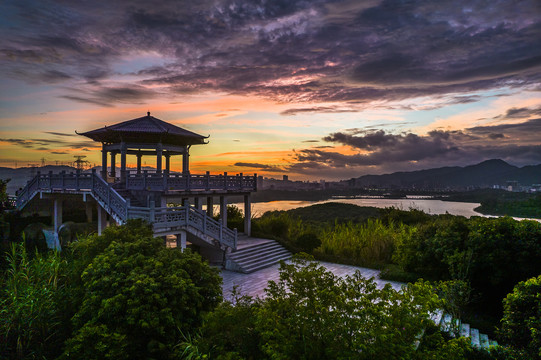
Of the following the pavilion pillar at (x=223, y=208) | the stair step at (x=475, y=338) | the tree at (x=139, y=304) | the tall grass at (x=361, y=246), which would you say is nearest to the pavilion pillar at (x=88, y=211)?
the pavilion pillar at (x=223, y=208)

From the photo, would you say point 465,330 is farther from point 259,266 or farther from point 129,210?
point 129,210

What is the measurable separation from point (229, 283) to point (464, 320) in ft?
25.5

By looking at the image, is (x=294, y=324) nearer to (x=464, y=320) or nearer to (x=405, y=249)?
(x=464, y=320)

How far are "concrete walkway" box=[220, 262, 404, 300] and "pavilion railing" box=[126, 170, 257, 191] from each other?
4546 millimetres

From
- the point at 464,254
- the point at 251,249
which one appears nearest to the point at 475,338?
the point at 464,254

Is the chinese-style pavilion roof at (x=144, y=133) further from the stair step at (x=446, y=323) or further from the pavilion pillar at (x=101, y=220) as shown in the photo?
the stair step at (x=446, y=323)

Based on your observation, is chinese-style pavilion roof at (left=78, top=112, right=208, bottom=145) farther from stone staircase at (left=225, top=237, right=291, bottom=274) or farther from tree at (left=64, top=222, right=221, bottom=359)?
tree at (left=64, top=222, right=221, bottom=359)

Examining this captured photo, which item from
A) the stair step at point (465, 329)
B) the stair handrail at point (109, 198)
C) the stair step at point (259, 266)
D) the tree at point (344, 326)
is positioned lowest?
the stair step at point (465, 329)

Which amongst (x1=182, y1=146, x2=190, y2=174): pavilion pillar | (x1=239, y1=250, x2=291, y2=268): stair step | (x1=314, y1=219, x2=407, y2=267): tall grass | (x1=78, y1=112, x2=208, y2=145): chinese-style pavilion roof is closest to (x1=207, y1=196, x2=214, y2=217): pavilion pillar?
(x1=182, y1=146, x2=190, y2=174): pavilion pillar

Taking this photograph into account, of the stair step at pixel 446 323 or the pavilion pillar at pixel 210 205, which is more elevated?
the pavilion pillar at pixel 210 205

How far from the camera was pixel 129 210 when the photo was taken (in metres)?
12.8

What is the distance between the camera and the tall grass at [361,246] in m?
15.8

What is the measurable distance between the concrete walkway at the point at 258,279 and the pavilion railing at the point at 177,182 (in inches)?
179

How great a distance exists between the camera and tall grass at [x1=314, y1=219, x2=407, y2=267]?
15797 mm
